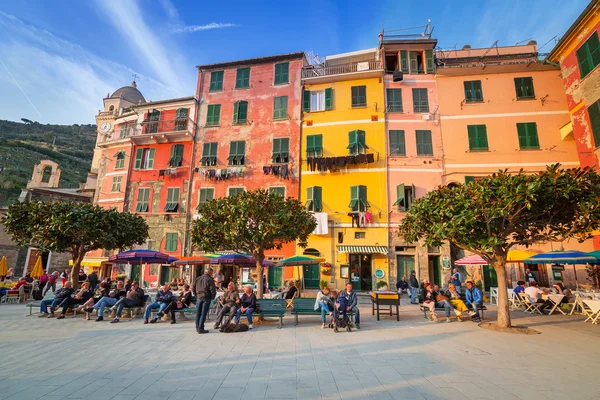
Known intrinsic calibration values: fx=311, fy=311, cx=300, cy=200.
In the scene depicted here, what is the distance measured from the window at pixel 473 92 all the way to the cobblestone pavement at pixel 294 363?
53.6ft

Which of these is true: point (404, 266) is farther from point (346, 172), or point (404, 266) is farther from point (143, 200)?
point (143, 200)

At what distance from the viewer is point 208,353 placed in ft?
20.8

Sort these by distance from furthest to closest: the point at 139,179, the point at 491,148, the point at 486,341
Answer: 1. the point at 139,179
2. the point at 491,148
3. the point at 486,341

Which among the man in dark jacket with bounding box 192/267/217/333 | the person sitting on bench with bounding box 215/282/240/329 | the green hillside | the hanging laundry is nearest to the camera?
the man in dark jacket with bounding box 192/267/217/333

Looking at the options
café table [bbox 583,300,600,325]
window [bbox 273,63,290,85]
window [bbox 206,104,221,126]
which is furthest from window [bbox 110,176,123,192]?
café table [bbox 583,300,600,325]

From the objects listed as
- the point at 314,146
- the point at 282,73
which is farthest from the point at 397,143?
the point at 282,73

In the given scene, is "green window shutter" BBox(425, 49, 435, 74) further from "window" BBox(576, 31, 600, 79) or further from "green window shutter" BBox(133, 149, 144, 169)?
"green window shutter" BBox(133, 149, 144, 169)

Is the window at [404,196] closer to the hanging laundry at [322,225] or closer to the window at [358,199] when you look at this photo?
the window at [358,199]

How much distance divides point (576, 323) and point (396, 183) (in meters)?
12.3

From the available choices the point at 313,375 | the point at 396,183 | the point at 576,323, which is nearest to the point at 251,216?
the point at 313,375

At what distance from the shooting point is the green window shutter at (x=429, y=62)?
2245 centimetres

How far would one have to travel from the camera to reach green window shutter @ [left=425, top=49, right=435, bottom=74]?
73.7ft

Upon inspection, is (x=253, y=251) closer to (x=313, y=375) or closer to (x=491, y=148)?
(x=313, y=375)

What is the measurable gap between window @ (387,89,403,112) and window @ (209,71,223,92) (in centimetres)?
1367
